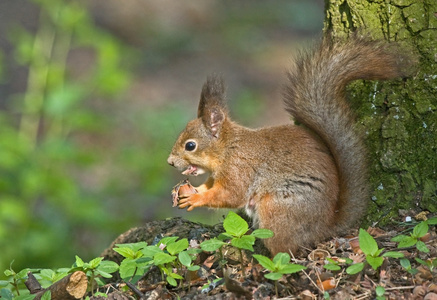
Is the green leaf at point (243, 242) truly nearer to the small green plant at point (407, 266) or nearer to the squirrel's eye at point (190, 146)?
the small green plant at point (407, 266)

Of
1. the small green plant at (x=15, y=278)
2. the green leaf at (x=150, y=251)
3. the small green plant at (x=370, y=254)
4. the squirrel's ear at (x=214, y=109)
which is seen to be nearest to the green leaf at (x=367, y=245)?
the small green plant at (x=370, y=254)

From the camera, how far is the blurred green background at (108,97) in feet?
11.2

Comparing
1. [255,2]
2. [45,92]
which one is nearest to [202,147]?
[45,92]

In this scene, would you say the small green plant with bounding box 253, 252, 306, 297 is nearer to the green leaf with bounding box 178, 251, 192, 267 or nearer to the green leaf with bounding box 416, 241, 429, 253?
the green leaf with bounding box 178, 251, 192, 267

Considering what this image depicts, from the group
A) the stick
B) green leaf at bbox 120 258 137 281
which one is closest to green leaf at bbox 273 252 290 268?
green leaf at bbox 120 258 137 281

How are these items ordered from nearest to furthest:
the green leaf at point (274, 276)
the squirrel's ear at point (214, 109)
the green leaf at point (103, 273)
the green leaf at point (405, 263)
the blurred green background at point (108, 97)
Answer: the green leaf at point (274, 276), the green leaf at point (405, 263), the green leaf at point (103, 273), the squirrel's ear at point (214, 109), the blurred green background at point (108, 97)

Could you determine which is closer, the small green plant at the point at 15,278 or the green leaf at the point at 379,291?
the green leaf at the point at 379,291

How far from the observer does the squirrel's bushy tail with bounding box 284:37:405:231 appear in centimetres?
227

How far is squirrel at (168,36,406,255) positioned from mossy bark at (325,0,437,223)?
92 mm

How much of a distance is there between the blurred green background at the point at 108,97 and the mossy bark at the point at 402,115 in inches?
50.4

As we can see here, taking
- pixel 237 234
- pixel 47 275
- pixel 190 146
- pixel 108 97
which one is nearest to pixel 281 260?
pixel 237 234

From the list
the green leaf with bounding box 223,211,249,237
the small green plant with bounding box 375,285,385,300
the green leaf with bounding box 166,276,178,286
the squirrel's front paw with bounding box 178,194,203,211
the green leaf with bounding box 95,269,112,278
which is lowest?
the small green plant with bounding box 375,285,385,300

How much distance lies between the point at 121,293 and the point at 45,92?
1.80m

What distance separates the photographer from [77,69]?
6477 millimetres
